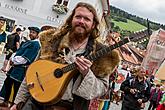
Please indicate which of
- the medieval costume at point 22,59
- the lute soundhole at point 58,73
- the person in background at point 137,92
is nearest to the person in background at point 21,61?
the medieval costume at point 22,59

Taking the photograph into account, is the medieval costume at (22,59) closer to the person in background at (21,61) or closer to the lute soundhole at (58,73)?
the person in background at (21,61)

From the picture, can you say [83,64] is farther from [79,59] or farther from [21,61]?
[21,61]

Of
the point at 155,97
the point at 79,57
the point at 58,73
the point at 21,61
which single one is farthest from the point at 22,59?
the point at 155,97

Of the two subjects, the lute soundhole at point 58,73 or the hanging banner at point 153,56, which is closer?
the lute soundhole at point 58,73

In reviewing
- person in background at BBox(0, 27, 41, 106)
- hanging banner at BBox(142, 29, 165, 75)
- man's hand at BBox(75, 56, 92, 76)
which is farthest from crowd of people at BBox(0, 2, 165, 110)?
hanging banner at BBox(142, 29, 165, 75)

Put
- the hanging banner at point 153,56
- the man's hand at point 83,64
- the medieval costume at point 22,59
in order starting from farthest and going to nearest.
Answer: the hanging banner at point 153,56 → the medieval costume at point 22,59 → the man's hand at point 83,64

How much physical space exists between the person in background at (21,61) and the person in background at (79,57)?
302 cm

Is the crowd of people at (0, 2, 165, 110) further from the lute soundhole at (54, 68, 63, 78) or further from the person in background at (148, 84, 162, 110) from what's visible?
the person in background at (148, 84, 162, 110)

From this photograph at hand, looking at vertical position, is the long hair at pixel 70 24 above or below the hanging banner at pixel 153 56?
above

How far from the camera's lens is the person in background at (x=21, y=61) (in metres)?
6.72

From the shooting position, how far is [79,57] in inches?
128

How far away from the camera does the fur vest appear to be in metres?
3.35

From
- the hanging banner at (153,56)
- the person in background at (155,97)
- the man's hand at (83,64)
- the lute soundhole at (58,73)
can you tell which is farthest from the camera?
the hanging banner at (153,56)

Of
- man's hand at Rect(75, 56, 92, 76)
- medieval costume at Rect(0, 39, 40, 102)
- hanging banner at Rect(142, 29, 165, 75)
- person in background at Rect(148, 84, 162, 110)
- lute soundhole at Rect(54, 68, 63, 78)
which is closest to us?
man's hand at Rect(75, 56, 92, 76)
